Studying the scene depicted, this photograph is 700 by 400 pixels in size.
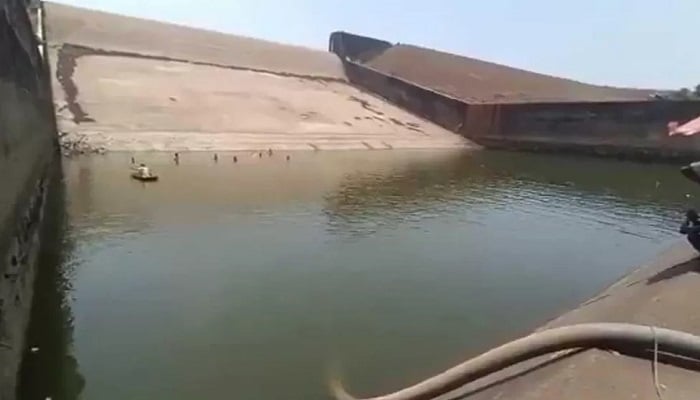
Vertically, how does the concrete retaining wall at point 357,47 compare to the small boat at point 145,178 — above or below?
above

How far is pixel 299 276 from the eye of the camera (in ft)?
39.5

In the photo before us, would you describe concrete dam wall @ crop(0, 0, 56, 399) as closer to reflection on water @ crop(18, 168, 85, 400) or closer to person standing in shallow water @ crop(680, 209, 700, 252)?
reflection on water @ crop(18, 168, 85, 400)

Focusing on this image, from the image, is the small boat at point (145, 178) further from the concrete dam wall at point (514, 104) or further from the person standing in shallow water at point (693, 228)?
the concrete dam wall at point (514, 104)

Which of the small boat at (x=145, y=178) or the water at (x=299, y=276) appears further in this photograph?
the small boat at (x=145, y=178)

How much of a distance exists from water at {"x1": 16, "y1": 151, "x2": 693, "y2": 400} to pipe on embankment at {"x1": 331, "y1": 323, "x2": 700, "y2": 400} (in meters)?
2.84

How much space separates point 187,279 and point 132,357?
353 centimetres

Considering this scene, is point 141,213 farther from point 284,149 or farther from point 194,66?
point 194,66

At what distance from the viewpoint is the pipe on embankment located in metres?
4.03

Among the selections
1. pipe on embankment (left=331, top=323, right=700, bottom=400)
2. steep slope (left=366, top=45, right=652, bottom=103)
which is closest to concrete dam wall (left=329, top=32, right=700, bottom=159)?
steep slope (left=366, top=45, right=652, bottom=103)

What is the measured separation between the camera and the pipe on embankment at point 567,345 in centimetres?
403

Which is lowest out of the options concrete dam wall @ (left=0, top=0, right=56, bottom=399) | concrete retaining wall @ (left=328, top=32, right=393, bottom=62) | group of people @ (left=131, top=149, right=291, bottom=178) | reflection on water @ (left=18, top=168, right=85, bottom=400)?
group of people @ (left=131, top=149, right=291, bottom=178)

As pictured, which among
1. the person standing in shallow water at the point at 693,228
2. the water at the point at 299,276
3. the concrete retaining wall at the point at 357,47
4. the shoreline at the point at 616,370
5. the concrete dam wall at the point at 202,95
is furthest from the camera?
the concrete retaining wall at the point at 357,47

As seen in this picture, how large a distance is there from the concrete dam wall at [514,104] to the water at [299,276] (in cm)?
1441

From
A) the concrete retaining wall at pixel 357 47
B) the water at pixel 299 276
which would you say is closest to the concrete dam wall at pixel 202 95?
the concrete retaining wall at pixel 357 47
